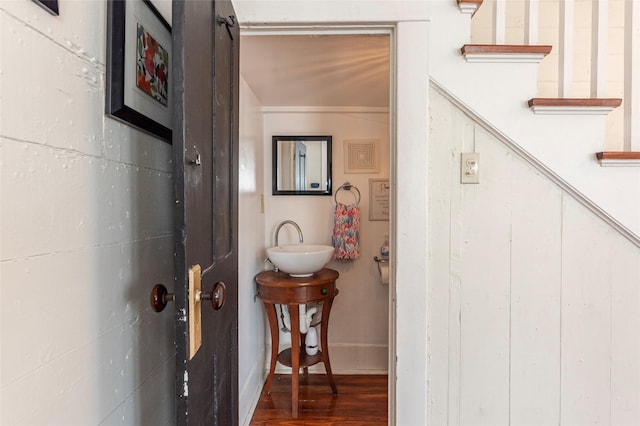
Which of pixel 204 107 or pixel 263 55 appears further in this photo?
pixel 263 55

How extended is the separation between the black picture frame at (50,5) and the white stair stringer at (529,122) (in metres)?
1.07

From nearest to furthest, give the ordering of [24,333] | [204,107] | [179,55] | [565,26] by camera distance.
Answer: [24,333]
[179,55]
[204,107]
[565,26]

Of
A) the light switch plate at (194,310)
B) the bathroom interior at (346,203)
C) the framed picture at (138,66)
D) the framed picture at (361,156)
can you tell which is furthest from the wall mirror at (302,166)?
the light switch plate at (194,310)

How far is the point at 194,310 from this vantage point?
2.39 feet

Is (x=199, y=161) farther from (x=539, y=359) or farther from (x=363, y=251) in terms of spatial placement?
(x=363, y=251)

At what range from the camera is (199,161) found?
30.8 inches

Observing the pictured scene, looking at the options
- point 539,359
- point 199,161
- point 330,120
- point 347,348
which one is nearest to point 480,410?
point 539,359

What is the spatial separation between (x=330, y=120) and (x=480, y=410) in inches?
86.2

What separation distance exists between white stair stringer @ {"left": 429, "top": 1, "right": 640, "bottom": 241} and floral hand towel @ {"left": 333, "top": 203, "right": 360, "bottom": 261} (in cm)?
152

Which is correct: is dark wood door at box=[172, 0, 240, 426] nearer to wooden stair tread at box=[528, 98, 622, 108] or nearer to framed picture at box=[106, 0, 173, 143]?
framed picture at box=[106, 0, 173, 143]

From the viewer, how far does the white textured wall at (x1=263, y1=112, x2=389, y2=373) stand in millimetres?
2650

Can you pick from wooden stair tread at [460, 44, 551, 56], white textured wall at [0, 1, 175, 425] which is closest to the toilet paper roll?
wooden stair tread at [460, 44, 551, 56]

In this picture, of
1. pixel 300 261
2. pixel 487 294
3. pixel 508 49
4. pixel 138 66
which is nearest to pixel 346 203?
pixel 300 261

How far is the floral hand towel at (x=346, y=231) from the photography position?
2572 mm
